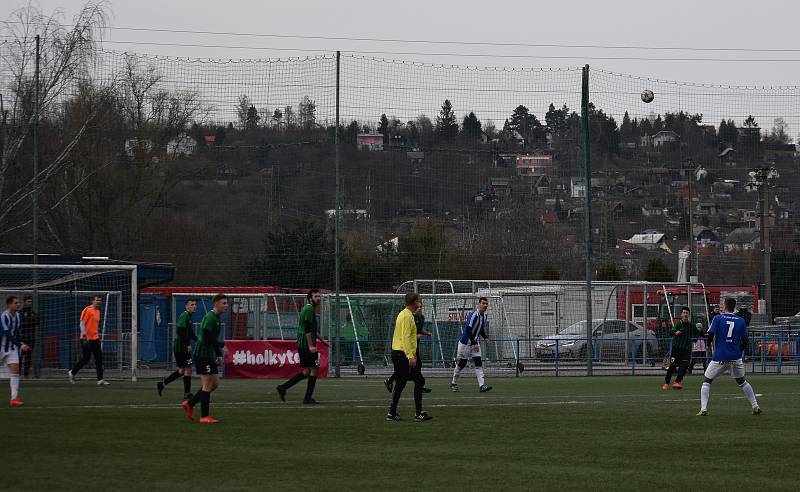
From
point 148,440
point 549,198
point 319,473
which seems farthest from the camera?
point 549,198

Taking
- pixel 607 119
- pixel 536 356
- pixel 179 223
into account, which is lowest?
pixel 536 356

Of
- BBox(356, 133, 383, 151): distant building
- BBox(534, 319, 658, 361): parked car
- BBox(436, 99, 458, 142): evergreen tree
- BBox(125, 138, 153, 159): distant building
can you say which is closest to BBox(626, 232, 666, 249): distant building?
BBox(534, 319, 658, 361): parked car

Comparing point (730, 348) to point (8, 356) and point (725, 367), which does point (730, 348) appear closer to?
point (725, 367)

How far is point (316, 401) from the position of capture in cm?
2153

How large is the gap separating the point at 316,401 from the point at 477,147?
1655 cm

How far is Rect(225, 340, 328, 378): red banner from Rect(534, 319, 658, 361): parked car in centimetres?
895

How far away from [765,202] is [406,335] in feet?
84.6

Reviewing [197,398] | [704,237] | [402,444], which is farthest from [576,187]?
[402,444]

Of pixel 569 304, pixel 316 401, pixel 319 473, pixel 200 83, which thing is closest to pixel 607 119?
pixel 569 304

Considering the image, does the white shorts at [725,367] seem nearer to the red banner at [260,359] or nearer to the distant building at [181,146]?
the red banner at [260,359]

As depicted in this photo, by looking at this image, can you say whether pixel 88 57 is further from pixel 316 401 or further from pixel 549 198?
pixel 316 401

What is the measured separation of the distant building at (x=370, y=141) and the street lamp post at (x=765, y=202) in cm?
1365

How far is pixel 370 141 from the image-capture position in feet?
114

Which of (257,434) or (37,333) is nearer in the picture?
(257,434)
